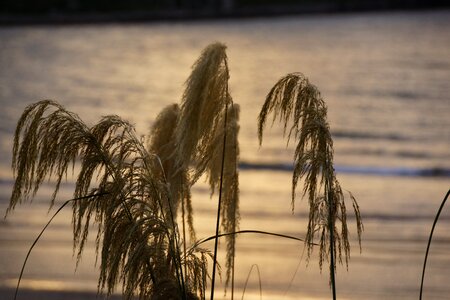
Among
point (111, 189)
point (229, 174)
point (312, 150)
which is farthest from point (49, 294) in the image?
point (312, 150)

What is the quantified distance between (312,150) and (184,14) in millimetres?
94811

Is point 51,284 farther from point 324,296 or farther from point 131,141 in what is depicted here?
point 131,141

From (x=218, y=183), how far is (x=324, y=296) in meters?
3.55

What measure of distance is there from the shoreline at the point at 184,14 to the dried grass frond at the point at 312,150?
84160mm

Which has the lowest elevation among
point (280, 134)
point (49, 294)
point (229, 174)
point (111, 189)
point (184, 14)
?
point (49, 294)

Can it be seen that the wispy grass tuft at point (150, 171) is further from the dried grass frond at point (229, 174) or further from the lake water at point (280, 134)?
the lake water at point (280, 134)

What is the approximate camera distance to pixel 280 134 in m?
20.0

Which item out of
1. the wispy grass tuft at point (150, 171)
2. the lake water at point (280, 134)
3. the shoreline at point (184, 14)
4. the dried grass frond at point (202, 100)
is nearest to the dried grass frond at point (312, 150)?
the wispy grass tuft at point (150, 171)

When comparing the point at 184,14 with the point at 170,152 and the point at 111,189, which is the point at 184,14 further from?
the point at 111,189

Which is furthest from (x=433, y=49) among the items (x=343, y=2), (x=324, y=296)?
(x=343, y=2)

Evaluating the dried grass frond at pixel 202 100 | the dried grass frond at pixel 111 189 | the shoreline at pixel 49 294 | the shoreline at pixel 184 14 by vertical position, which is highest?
the shoreline at pixel 184 14

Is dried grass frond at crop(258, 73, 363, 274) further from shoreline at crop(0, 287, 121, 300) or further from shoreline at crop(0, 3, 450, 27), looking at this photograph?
shoreline at crop(0, 3, 450, 27)

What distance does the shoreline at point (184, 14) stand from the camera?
299 ft

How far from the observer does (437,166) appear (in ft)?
53.5
